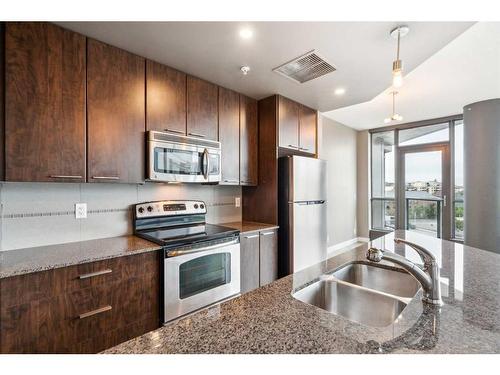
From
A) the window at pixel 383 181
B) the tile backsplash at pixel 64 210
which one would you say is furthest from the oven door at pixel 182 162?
the window at pixel 383 181

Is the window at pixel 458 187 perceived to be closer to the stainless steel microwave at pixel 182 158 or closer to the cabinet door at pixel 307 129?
the cabinet door at pixel 307 129

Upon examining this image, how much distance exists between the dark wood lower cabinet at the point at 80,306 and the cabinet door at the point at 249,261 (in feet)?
2.81

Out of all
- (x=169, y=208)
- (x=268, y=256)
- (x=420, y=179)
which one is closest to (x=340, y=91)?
(x=268, y=256)

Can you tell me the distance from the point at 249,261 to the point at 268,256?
28 centimetres

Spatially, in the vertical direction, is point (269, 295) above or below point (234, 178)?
below

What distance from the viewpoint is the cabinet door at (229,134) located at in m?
2.59

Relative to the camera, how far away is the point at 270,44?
5.88 ft

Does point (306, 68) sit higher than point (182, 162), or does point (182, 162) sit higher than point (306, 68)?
point (306, 68)

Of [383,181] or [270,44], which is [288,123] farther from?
[383,181]

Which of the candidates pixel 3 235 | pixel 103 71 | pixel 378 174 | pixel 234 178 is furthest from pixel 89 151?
pixel 378 174

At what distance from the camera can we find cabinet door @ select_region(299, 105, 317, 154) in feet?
10.3
